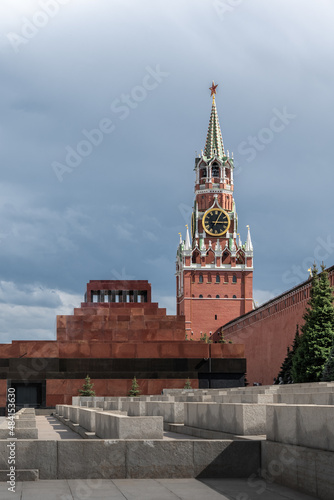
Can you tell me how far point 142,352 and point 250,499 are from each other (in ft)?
104

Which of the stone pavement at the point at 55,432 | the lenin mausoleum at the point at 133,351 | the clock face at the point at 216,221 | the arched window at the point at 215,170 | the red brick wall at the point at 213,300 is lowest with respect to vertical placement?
the stone pavement at the point at 55,432

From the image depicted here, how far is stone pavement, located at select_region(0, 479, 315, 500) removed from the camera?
6.79m

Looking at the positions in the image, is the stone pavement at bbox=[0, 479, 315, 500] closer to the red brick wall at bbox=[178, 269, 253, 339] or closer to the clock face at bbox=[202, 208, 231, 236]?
the red brick wall at bbox=[178, 269, 253, 339]

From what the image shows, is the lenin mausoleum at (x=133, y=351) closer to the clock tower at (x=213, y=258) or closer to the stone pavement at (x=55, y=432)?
the stone pavement at (x=55, y=432)

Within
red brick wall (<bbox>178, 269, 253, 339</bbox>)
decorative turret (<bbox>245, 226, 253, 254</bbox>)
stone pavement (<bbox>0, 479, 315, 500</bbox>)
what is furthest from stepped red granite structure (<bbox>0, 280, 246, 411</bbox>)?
decorative turret (<bbox>245, 226, 253, 254</bbox>)

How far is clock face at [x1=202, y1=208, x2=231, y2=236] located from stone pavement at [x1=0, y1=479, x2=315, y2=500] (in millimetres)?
90888

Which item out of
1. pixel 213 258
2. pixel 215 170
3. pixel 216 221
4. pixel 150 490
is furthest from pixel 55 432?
pixel 215 170

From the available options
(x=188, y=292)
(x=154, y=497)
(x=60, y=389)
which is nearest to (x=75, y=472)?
(x=154, y=497)

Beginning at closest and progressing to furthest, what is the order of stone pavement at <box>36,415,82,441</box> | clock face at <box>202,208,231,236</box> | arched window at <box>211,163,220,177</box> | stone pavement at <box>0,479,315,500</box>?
stone pavement at <box>0,479,315,500</box> < stone pavement at <box>36,415,82,441</box> < clock face at <box>202,208,231,236</box> < arched window at <box>211,163,220,177</box>

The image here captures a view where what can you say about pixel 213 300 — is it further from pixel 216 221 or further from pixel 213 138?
pixel 213 138

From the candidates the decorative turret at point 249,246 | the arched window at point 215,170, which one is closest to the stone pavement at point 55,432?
the decorative turret at point 249,246

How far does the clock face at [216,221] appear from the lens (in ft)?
323

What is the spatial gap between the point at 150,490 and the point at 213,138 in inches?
3978

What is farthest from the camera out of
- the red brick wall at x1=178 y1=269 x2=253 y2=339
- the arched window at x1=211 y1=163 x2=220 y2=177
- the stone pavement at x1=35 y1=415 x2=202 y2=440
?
the arched window at x1=211 y1=163 x2=220 y2=177
